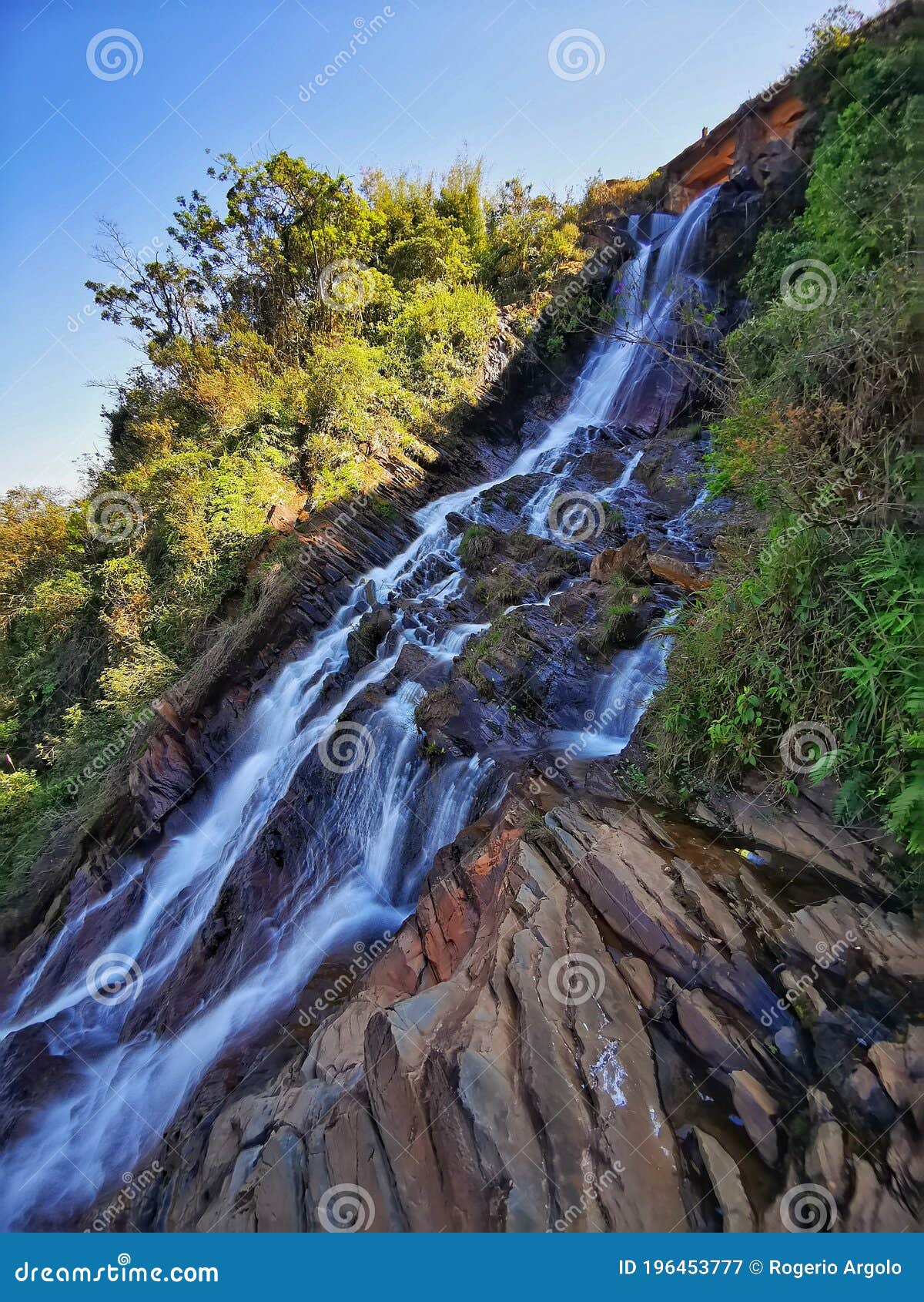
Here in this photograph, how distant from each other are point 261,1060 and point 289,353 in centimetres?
1593

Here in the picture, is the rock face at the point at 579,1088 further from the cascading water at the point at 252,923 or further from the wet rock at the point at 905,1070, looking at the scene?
the cascading water at the point at 252,923

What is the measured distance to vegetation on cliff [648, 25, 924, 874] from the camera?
134 inches

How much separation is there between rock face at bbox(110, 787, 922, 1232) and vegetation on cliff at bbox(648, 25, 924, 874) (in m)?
1.01

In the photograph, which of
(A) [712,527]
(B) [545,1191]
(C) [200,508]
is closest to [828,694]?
(B) [545,1191]

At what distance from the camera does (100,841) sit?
956 centimetres

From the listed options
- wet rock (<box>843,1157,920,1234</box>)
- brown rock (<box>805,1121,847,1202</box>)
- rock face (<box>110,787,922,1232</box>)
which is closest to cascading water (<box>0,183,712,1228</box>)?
rock face (<box>110,787,922,1232</box>)

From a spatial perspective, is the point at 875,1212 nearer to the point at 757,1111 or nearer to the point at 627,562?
the point at 757,1111

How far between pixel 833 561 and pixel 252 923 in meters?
7.57

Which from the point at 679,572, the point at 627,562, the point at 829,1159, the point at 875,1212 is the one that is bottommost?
the point at 875,1212

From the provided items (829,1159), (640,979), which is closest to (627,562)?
(640,979)

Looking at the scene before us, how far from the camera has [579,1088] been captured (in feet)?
9.93

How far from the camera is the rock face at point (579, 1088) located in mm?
2637

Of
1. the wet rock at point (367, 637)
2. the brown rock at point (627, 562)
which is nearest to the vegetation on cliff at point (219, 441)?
the wet rock at point (367, 637)

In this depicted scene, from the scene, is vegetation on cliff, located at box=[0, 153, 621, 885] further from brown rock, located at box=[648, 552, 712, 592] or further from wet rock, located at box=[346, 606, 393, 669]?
brown rock, located at box=[648, 552, 712, 592]
